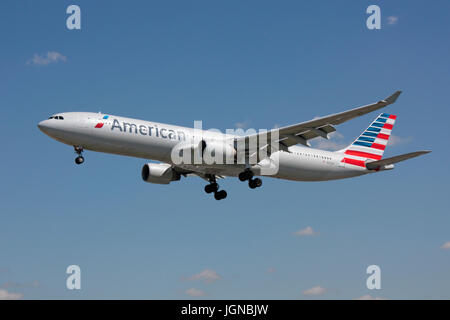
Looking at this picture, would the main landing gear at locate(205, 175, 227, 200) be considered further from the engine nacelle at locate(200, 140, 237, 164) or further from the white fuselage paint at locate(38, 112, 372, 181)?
the engine nacelle at locate(200, 140, 237, 164)

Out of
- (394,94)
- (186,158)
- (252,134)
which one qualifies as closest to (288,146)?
(252,134)

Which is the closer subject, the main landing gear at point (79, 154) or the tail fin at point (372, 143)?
the main landing gear at point (79, 154)

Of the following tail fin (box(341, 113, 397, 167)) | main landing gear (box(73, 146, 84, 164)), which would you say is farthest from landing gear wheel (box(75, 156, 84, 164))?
tail fin (box(341, 113, 397, 167))

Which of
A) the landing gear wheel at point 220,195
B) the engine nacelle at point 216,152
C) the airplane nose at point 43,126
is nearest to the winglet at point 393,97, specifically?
the engine nacelle at point 216,152

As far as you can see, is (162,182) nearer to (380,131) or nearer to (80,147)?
(80,147)

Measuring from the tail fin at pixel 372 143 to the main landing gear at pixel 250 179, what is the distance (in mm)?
7676

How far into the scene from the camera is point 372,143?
4197cm

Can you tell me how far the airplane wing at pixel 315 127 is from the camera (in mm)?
26891

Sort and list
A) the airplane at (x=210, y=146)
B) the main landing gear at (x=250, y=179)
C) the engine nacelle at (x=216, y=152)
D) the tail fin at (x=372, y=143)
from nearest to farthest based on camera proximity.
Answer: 1. the airplane at (x=210, y=146)
2. the engine nacelle at (x=216, y=152)
3. the main landing gear at (x=250, y=179)
4. the tail fin at (x=372, y=143)

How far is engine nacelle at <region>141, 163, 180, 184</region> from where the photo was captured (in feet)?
121

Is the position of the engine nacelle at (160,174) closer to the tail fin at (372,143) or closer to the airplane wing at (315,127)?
the airplane wing at (315,127)

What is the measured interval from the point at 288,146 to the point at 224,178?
674cm

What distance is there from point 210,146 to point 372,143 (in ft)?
51.0

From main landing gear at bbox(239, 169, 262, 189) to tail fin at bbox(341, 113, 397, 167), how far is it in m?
7.68
